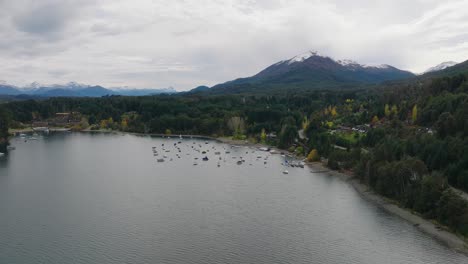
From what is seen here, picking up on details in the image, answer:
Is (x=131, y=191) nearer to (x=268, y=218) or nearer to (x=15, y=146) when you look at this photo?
(x=268, y=218)

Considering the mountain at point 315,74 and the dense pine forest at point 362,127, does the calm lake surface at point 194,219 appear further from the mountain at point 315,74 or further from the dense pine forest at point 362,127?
the mountain at point 315,74

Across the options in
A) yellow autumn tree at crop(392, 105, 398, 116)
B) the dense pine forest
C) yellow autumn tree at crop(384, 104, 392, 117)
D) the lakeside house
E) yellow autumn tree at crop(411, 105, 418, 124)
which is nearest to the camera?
the dense pine forest

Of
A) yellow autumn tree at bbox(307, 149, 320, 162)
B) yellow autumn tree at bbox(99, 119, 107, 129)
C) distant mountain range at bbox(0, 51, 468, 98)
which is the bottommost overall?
yellow autumn tree at bbox(307, 149, 320, 162)

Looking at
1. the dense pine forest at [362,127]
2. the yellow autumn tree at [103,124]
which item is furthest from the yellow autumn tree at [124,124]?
the yellow autumn tree at [103,124]

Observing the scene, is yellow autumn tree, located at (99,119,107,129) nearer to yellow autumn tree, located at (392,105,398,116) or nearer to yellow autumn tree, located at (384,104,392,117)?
yellow autumn tree, located at (384,104,392,117)

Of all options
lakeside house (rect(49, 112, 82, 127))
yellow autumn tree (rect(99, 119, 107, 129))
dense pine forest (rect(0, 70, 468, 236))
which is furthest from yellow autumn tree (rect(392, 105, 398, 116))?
lakeside house (rect(49, 112, 82, 127))

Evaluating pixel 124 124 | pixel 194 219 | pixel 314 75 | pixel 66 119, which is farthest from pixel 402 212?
pixel 314 75

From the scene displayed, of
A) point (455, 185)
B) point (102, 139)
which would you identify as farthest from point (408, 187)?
point (102, 139)
